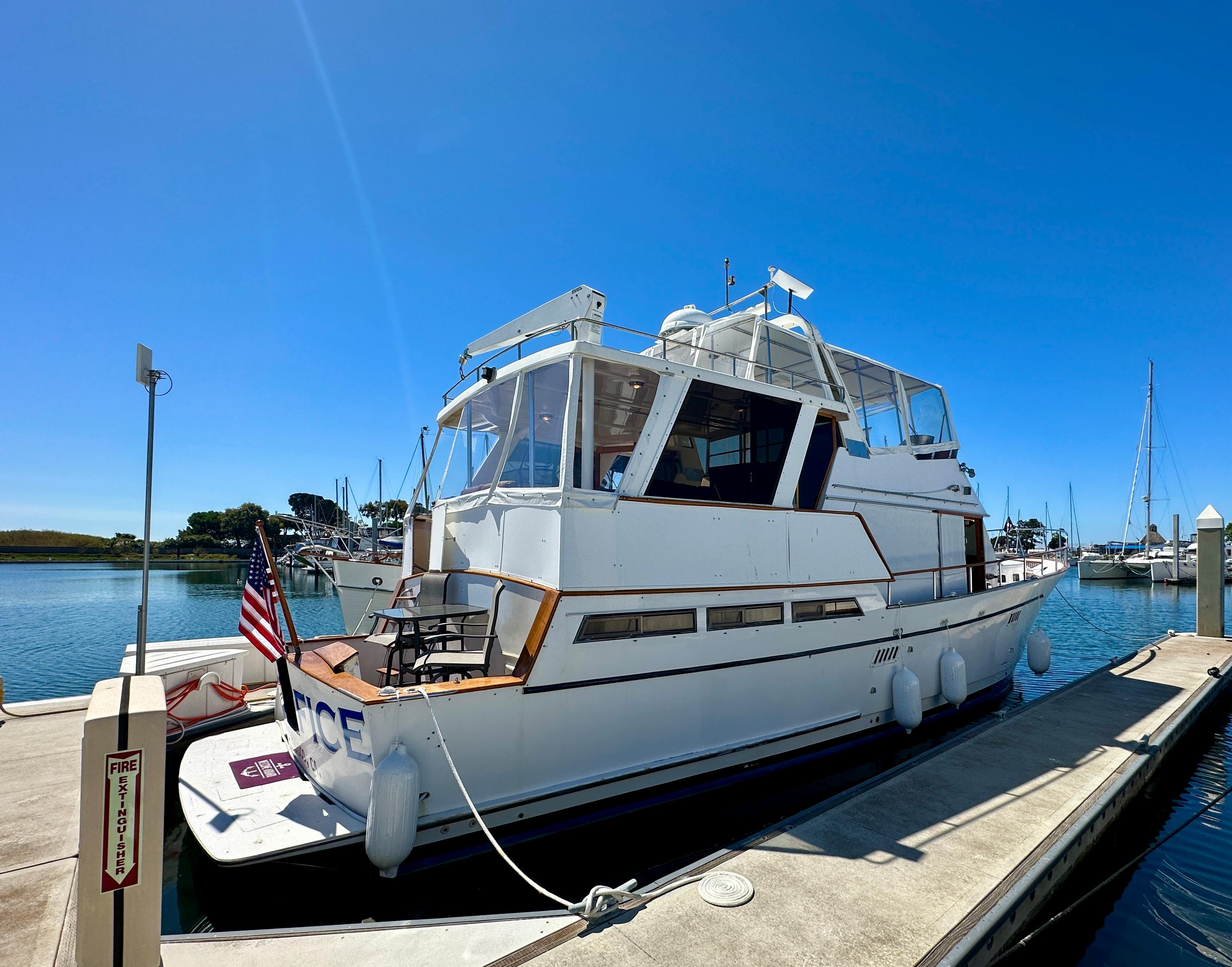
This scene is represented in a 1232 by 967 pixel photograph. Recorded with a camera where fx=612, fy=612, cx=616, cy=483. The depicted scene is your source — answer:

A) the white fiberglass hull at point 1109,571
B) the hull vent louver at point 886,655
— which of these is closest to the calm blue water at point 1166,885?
the hull vent louver at point 886,655

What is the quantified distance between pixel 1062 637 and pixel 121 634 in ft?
90.3

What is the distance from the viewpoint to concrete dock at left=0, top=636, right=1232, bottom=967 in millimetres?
3090

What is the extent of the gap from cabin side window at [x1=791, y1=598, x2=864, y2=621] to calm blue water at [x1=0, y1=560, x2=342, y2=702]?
13.3 meters

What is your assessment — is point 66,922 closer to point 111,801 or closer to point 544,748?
point 111,801

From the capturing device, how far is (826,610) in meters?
6.19

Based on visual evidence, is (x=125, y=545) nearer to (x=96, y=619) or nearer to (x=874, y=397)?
(x=96, y=619)

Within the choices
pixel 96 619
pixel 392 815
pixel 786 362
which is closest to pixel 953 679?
pixel 786 362

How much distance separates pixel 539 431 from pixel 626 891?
3.51m

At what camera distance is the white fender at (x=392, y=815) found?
3.78 meters

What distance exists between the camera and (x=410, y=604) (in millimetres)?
6137

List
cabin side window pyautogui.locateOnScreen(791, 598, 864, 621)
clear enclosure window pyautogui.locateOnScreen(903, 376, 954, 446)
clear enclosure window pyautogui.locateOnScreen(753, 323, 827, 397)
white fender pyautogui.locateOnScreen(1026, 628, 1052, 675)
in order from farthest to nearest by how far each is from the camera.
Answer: white fender pyautogui.locateOnScreen(1026, 628, 1052, 675), clear enclosure window pyautogui.locateOnScreen(903, 376, 954, 446), clear enclosure window pyautogui.locateOnScreen(753, 323, 827, 397), cabin side window pyautogui.locateOnScreen(791, 598, 864, 621)

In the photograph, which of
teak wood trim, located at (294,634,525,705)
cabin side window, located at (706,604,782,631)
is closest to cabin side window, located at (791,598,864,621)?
cabin side window, located at (706,604,782,631)

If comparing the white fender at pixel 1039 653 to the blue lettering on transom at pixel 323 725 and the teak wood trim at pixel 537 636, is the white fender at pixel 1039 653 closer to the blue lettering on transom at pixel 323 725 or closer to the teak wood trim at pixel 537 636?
the teak wood trim at pixel 537 636

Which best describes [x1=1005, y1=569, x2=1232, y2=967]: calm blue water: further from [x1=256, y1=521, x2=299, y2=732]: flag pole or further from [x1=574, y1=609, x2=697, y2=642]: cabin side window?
[x1=256, y1=521, x2=299, y2=732]: flag pole
